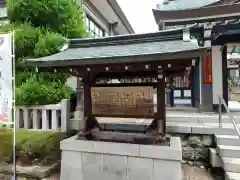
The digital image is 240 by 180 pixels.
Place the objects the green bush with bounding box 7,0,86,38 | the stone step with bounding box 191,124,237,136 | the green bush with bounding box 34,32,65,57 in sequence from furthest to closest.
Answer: the green bush with bounding box 7,0,86,38 < the green bush with bounding box 34,32,65,57 < the stone step with bounding box 191,124,237,136

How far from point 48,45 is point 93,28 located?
5.50m

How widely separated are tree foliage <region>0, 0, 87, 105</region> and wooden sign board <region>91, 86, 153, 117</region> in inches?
75.6

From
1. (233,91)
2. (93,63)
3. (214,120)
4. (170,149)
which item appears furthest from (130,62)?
(233,91)

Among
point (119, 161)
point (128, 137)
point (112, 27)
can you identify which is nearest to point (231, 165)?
point (128, 137)

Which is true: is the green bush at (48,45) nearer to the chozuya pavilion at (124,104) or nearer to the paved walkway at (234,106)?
the chozuya pavilion at (124,104)

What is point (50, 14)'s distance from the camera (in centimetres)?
656

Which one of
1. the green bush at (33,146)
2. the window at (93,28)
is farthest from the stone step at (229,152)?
the window at (93,28)

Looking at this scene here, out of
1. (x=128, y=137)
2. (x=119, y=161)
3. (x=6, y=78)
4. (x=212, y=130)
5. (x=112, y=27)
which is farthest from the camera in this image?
(x=112, y=27)

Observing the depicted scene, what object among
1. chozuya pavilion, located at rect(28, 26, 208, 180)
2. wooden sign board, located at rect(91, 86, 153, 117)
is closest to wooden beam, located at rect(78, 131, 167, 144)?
chozuya pavilion, located at rect(28, 26, 208, 180)

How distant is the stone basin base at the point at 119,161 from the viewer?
402 cm

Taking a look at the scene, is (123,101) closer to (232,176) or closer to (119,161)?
(119,161)

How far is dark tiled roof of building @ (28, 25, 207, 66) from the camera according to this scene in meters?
4.02

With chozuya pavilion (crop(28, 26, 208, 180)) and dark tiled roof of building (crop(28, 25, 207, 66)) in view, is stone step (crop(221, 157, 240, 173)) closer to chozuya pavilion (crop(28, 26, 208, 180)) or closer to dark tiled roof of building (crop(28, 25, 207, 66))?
chozuya pavilion (crop(28, 26, 208, 180))

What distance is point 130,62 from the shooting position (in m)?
3.81
